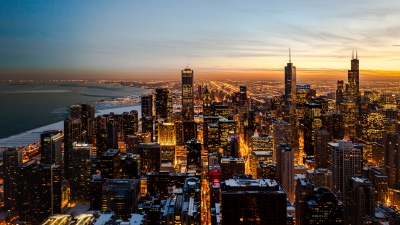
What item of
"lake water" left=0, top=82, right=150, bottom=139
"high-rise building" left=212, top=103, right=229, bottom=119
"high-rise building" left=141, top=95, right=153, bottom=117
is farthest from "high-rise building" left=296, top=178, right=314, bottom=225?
"high-rise building" left=212, top=103, right=229, bottom=119

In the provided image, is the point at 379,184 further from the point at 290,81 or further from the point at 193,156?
the point at 290,81

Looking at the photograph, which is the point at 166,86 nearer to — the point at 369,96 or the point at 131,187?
the point at 369,96

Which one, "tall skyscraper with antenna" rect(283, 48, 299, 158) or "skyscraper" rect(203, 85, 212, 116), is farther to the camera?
"skyscraper" rect(203, 85, 212, 116)

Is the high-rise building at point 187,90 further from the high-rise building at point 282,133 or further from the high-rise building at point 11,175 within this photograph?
Result: the high-rise building at point 11,175

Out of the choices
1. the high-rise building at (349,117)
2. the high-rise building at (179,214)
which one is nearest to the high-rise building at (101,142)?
the high-rise building at (179,214)

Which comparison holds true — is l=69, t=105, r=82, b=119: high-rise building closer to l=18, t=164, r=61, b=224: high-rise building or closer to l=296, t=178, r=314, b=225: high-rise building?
l=18, t=164, r=61, b=224: high-rise building

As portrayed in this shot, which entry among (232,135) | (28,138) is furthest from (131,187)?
(232,135)
